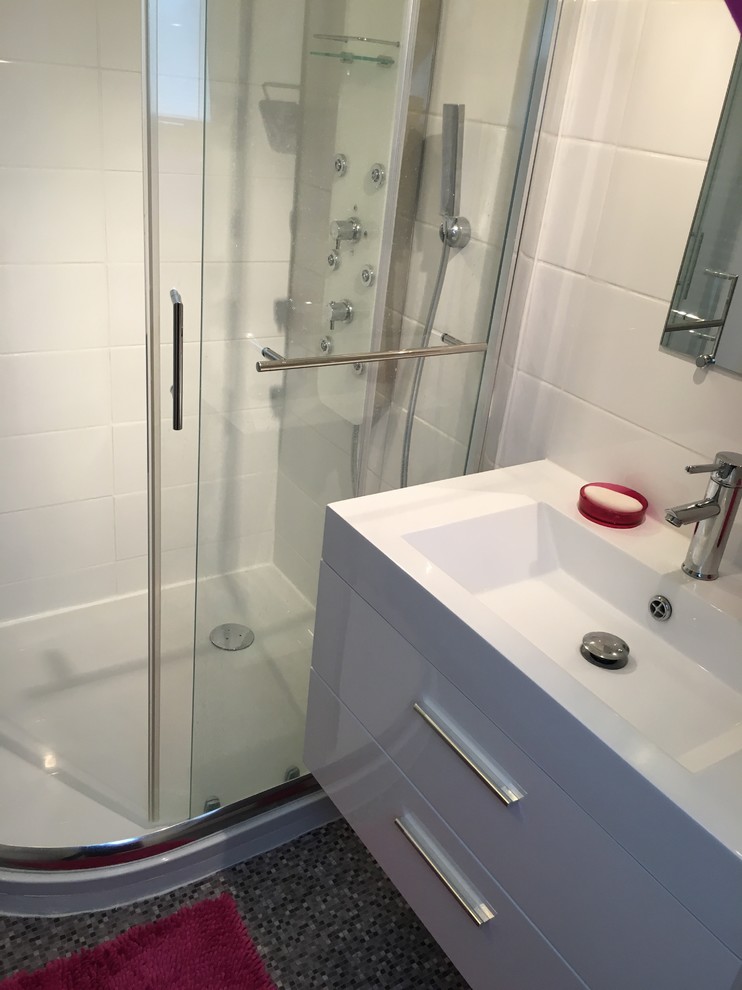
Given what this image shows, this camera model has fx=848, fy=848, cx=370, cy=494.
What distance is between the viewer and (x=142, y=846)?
1.63m

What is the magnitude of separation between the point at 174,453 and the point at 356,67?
70 cm

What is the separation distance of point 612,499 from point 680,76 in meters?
0.63

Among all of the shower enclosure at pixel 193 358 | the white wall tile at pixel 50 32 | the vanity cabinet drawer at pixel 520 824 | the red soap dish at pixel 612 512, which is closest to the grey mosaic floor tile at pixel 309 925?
the shower enclosure at pixel 193 358

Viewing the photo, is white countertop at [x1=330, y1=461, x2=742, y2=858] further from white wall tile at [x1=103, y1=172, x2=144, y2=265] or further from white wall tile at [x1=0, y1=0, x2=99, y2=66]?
white wall tile at [x1=0, y1=0, x2=99, y2=66]

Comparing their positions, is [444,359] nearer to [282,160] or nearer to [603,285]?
[603,285]

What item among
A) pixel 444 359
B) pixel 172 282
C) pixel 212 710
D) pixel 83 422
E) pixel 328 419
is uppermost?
pixel 172 282

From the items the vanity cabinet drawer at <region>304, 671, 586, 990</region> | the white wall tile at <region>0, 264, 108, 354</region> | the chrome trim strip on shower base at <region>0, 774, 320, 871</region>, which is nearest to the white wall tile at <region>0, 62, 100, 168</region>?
the white wall tile at <region>0, 264, 108, 354</region>

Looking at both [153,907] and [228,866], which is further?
[228,866]

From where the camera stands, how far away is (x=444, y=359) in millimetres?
1646

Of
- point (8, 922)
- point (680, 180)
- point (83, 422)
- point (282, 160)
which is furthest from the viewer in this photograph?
point (83, 422)

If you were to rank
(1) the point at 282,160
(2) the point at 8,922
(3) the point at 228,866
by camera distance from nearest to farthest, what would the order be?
(1) the point at 282,160 → (2) the point at 8,922 → (3) the point at 228,866

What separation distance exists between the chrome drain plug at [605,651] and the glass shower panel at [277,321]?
2.18 feet

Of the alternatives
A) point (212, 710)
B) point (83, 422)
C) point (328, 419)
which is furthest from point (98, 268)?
point (212, 710)

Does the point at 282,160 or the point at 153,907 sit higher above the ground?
the point at 282,160
